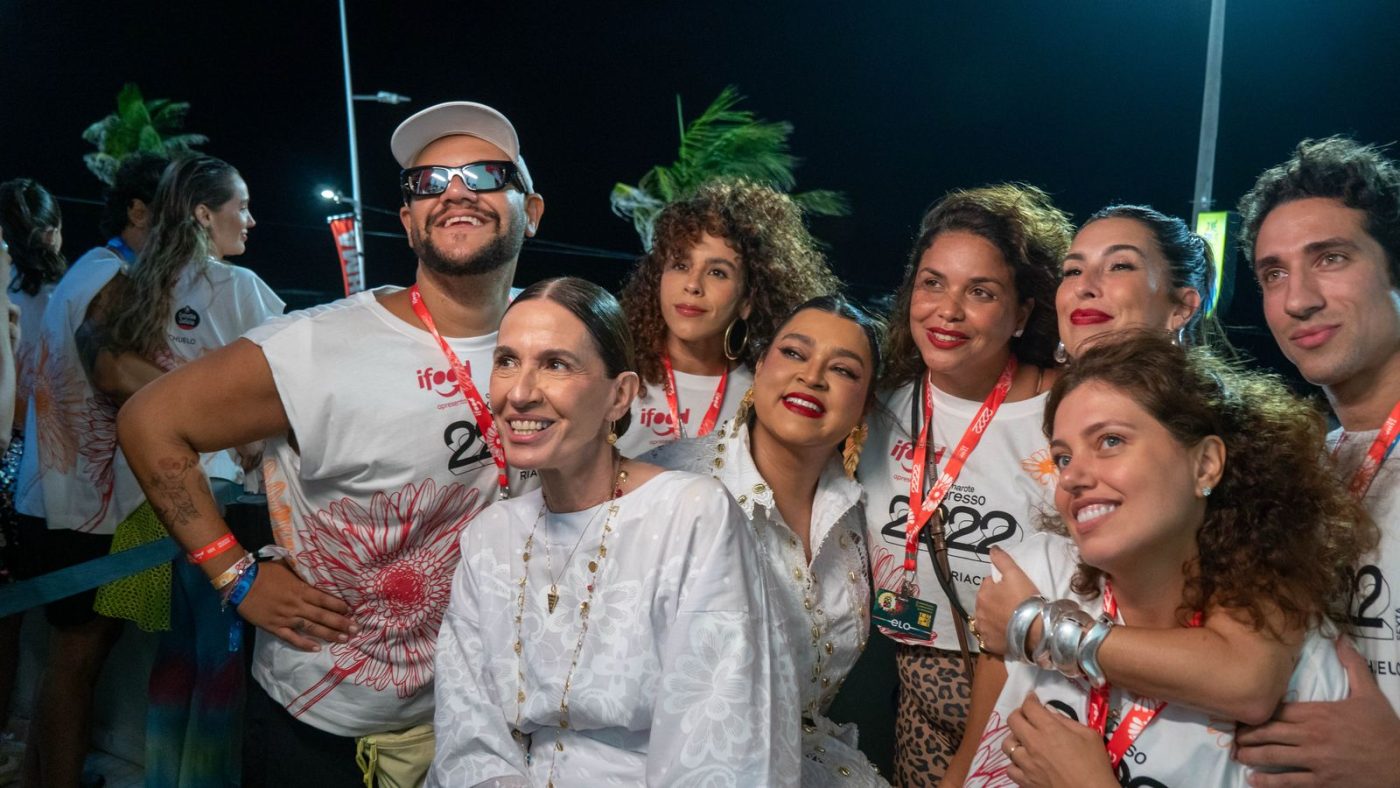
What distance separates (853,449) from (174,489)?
185 cm

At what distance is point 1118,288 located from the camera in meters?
2.76

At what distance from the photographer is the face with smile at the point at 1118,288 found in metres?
2.75

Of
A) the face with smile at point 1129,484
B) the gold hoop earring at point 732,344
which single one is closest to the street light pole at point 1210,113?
the gold hoop earring at point 732,344

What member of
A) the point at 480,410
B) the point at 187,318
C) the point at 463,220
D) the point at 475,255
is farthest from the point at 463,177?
the point at 187,318

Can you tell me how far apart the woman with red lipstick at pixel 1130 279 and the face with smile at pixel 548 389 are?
1298 mm

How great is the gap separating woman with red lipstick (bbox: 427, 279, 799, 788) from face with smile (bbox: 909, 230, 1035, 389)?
93 cm

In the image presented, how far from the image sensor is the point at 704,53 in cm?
2077

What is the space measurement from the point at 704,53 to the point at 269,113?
844 cm

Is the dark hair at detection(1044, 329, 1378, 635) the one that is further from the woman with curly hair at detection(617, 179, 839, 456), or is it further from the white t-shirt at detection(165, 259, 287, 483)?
the white t-shirt at detection(165, 259, 287, 483)

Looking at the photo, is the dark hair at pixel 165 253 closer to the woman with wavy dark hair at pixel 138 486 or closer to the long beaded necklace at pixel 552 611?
the woman with wavy dark hair at pixel 138 486

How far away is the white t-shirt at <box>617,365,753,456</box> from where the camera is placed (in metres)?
3.72

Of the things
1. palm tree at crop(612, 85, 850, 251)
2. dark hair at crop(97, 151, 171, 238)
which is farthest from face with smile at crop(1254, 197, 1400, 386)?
dark hair at crop(97, 151, 171, 238)

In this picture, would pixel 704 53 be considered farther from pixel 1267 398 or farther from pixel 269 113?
pixel 1267 398

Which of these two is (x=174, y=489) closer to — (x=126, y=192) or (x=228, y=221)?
(x=228, y=221)
